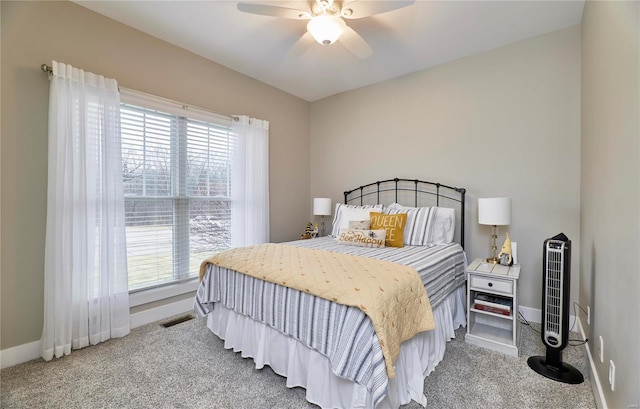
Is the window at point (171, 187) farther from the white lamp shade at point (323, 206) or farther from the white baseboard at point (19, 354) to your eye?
the white lamp shade at point (323, 206)

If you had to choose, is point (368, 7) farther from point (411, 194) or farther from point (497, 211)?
point (411, 194)

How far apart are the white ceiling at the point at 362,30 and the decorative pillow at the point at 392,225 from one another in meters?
1.73

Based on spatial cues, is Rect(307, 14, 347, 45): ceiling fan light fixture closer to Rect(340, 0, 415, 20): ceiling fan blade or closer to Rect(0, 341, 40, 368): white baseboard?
Rect(340, 0, 415, 20): ceiling fan blade

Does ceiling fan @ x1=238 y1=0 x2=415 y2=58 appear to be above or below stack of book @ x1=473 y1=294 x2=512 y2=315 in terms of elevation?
above

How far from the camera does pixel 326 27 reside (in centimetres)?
206

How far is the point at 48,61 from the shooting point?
85.6 inches

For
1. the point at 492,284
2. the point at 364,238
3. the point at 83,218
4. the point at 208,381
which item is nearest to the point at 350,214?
the point at 364,238

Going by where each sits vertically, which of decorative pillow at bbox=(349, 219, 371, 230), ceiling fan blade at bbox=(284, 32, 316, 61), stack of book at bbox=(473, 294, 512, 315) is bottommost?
stack of book at bbox=(473, 294, 512, 315)

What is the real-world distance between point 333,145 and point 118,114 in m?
2.66

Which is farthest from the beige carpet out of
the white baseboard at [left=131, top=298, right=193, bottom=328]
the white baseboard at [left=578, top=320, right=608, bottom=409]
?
the white baseboard at [left=131, top=298, right=193, bottom=328]

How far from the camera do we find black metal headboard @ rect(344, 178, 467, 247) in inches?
124

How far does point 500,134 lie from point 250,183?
2.82m

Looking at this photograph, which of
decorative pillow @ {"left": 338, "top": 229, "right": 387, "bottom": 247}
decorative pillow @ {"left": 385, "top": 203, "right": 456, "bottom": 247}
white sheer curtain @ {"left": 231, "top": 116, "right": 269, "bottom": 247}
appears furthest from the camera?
white sheer curtain @ {"left": 231, "top": 116, "right": 269, "bottom": 247}

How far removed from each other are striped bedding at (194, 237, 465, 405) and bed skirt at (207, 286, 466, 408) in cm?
9
